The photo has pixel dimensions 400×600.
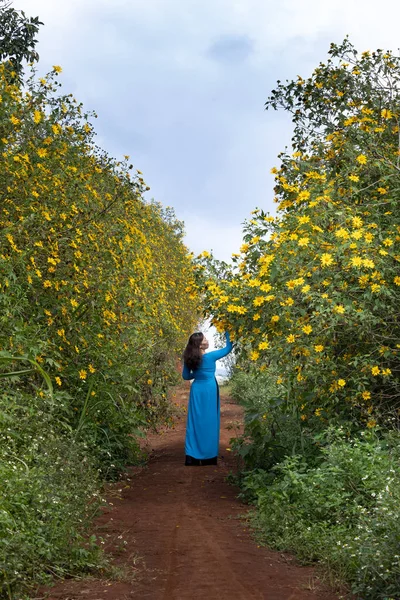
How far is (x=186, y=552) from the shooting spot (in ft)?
17.1

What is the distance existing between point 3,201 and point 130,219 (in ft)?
10.0

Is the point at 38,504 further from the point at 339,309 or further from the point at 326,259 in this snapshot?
the point at 326,259

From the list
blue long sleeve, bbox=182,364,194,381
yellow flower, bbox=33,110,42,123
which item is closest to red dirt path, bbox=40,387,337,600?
blue long sleeve, bbox=182,364,194,381

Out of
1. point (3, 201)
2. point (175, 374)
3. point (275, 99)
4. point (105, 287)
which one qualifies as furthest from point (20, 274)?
point (175, 374)

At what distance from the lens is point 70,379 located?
7.63 meters

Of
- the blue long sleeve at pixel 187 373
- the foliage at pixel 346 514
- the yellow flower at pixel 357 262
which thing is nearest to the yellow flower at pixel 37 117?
the yellow flower at pixel 357 262

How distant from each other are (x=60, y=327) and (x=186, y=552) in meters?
2.64

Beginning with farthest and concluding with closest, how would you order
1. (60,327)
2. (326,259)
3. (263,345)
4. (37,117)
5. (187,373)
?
(187,373), (60,327), (37,117), (263,345), (326,259)

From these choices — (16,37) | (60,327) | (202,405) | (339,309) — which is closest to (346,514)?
(339,309)

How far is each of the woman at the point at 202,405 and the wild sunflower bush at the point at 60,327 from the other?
0.59 m

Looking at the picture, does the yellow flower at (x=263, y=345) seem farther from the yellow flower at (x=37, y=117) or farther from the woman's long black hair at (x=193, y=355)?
the woman's long black hair at (x=193, y=355)

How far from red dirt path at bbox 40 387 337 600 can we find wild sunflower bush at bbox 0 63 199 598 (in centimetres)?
29

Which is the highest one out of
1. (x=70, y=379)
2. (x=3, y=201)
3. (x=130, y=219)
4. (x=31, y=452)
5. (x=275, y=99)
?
(x=275, y=99)

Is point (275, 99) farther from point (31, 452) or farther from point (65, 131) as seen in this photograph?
point (31, 452)
